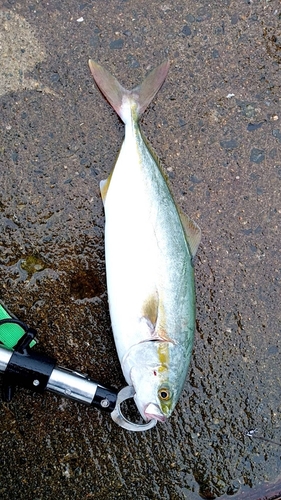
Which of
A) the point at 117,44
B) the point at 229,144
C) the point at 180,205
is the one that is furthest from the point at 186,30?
the point at 180,205

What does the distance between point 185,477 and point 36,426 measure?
94cm

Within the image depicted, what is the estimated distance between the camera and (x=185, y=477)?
116 inches

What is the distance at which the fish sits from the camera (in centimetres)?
257

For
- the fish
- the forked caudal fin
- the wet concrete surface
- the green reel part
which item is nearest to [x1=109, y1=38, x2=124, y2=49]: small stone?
the wet concrete surface

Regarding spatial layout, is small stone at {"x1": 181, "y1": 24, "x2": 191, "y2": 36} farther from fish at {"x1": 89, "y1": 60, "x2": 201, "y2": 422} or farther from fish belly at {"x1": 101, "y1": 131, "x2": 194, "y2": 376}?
fish belly at {"x1": 101, "y1": 131, "x2": 194, "y2": 376}

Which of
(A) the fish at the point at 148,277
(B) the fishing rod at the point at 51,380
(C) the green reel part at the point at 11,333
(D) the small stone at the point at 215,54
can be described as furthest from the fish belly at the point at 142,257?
(D) the small stone at the point at 215,54

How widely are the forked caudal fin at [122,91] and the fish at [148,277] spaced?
0.18m

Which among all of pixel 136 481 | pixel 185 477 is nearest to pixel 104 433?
pixel 136 481

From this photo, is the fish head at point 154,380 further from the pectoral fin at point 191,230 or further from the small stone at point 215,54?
the small stone at point 215,54

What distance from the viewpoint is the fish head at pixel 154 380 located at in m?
2.55

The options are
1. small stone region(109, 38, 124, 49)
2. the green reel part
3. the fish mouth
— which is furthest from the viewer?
small stone region(109, 38, 124, 49)

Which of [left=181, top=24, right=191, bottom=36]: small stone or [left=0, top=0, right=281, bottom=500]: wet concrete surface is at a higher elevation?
[left=181, top=24, right=191, bottom=36]: small stone

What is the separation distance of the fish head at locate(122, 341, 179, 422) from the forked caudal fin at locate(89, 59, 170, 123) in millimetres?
1367

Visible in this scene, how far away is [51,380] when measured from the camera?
2664 millimetres
